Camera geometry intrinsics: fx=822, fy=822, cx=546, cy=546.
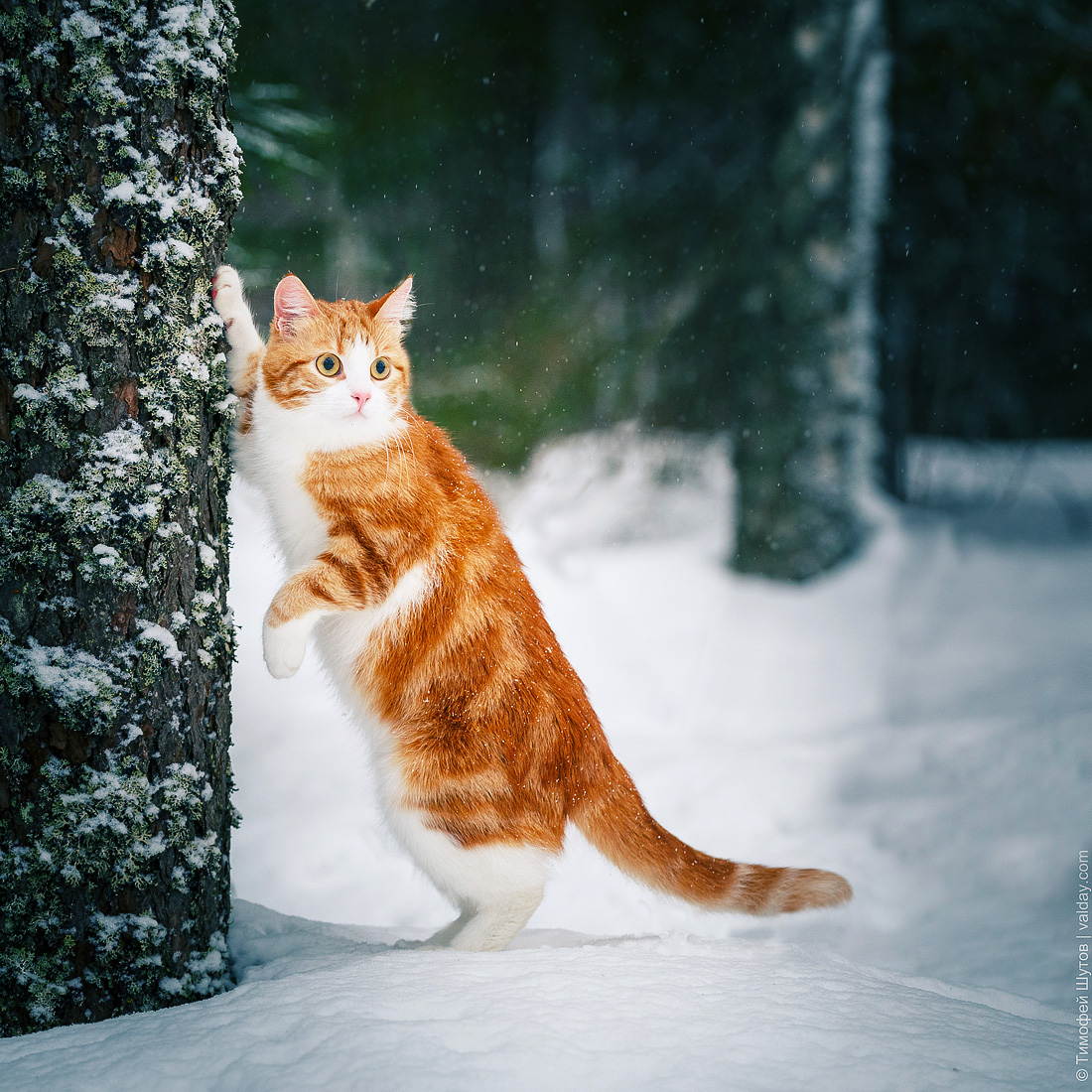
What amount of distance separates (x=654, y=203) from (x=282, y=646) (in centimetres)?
486

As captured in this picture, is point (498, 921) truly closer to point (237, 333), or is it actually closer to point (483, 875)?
point (483, 875)

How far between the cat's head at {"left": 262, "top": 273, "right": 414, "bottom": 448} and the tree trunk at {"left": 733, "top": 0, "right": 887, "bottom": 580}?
3434 millimetres

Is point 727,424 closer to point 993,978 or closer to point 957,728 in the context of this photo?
point 957,728

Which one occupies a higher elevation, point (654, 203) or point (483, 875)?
point (654, 203)

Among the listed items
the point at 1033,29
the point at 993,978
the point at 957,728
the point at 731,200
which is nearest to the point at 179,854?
the point at 993,978

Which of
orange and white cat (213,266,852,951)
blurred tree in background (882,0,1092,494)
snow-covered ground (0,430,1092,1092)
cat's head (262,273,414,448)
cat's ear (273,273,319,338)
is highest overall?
blurred tree in background (882,0,1092,494)

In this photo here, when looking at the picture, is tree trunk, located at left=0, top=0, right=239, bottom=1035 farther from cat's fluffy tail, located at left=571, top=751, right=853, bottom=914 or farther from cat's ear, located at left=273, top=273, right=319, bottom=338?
cat's fluffy tail, located at left=571, top=751, right=853, bottom=914

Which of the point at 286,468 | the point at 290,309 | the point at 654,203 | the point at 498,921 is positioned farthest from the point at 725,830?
the point at 654,203

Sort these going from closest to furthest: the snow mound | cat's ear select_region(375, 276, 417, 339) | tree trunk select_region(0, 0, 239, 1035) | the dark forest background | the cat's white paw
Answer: the snow mound → tree trunk select_region(0, 0, 239, 1035) → the cat's white paw → cat's ear select_region(375, 276, 417, 339) → the dark forest background

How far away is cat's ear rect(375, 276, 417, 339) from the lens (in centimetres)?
175

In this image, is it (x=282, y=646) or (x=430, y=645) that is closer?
(x=282, y=646)

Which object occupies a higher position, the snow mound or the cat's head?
the cat's head

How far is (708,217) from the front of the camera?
539cm

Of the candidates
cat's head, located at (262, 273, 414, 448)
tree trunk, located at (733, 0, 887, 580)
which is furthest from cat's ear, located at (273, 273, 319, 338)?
tree trunk, located at (733, 0, 887, 580)
